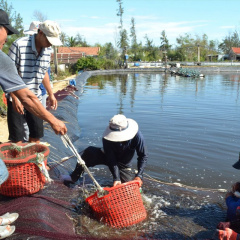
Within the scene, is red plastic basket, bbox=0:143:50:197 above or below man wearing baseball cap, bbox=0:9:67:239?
below

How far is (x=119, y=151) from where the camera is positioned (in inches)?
150

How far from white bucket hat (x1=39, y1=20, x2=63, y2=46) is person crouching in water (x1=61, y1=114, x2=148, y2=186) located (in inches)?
41.9

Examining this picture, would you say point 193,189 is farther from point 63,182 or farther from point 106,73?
point 106,73

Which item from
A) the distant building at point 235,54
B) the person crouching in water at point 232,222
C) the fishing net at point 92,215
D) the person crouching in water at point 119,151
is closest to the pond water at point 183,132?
the fishing net at point 92,215

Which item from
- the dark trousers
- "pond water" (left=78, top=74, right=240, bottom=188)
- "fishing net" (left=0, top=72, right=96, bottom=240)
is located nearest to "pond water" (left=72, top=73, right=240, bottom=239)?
"pond water" (left=78, top=74, right=240, bottom=188)

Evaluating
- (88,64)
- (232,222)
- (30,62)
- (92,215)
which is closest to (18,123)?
(30,62)

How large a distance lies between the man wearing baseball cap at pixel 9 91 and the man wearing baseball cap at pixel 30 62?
0.84 metres

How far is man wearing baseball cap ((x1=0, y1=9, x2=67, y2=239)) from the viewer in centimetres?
234

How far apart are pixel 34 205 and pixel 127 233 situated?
3.10ft

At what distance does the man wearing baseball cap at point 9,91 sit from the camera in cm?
234

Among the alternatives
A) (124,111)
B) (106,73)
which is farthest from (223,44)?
(124,111)

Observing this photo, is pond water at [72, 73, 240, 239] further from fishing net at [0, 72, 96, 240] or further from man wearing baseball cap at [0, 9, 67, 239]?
man wearing baseball cap at [0, 9, 67, 239]

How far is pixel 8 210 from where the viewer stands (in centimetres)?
288

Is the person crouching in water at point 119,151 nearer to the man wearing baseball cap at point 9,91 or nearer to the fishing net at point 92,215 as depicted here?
the fishing net at point 92,215
